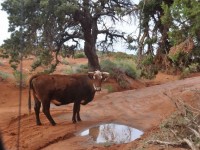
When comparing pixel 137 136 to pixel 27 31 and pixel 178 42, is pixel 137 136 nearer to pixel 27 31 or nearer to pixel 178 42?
pixel 178 42

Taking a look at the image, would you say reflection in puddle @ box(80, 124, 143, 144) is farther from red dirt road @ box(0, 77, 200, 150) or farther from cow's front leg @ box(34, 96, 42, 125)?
cow's front leg @ box(34, 96, 42, 125)

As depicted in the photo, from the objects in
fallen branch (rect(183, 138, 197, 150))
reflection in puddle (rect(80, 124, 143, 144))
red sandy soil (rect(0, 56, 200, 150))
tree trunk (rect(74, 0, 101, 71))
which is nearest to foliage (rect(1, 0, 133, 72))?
tree trunk (rect(74, 0, 101, 71))

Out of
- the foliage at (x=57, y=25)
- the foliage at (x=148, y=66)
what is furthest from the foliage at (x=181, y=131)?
the foliage at (x=57, y=25)

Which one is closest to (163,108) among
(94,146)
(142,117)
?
(142,117)

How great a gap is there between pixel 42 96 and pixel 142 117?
3.06 meters

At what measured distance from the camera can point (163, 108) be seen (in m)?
13.2

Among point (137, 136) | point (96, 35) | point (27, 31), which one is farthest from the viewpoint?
point (96, 35)

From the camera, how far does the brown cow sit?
1202cm

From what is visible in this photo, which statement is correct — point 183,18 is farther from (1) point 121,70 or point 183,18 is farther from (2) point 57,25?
(1) point 121,70

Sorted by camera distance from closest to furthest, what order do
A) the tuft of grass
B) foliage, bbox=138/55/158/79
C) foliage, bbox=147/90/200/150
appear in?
foliage, bbox=147/90/200/150 → foliage, bbox=138/55/158/79 → the tuft of grass

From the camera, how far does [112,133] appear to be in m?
10.5

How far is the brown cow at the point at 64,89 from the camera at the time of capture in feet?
39.4

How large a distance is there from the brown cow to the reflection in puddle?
3.73 feet

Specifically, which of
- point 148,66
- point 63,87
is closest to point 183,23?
point 148,66
